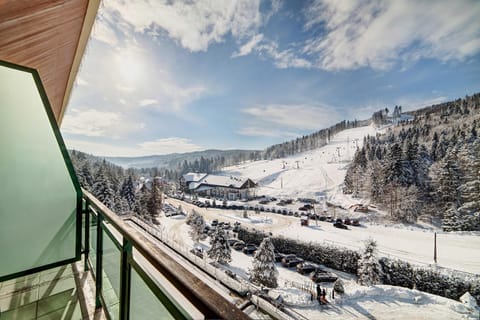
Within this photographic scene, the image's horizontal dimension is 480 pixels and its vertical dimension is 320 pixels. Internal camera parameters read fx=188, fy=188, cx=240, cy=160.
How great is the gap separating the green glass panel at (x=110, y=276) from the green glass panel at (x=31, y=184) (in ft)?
3.26

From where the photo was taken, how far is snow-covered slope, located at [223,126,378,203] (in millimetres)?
23078

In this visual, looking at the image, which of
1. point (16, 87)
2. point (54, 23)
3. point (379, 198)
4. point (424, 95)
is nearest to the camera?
point (54, 23)

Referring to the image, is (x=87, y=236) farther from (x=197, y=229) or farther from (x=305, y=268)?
(x=197, y=229)

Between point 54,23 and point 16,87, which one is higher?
point 54,23

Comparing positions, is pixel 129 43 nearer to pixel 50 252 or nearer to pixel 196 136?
pixel 50 252

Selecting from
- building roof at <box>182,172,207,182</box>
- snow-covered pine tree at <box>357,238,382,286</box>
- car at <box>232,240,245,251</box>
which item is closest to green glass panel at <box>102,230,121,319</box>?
snow-covered pine tree at <box>357,238,382,286</box>

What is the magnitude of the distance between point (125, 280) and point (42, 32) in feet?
5.68

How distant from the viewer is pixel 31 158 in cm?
165

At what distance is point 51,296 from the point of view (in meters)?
1.38

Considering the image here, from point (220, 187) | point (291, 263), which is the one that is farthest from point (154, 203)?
point (291, 263)

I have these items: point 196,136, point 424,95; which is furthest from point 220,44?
point 424,95

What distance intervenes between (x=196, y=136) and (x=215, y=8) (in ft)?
75.2

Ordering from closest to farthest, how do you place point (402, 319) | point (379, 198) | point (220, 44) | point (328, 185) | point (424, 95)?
point (402, 319) < point (220, 44) < point (379, 198) < point (424, 95) < point (328, 185)

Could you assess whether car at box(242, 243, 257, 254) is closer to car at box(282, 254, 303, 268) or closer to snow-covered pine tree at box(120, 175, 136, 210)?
car at box(282, 254, 303, 268)
